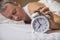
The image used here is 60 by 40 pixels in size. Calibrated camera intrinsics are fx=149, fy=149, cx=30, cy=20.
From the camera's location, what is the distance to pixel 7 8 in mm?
1531

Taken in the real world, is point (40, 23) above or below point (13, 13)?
below

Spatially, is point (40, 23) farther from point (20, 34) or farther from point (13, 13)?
point (13, 13)

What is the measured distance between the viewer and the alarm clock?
1089 millimetres

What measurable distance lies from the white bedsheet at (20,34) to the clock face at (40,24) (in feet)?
0.14

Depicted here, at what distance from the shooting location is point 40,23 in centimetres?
112

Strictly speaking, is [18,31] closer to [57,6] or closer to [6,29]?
[6,29]

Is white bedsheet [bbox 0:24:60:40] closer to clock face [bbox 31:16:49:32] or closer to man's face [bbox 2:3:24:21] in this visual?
clock face [bbox 31:16:49:32]

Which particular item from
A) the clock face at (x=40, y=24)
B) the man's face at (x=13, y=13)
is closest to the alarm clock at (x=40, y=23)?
the clock face at (x=40, y=24)

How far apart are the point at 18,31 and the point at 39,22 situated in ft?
0.59

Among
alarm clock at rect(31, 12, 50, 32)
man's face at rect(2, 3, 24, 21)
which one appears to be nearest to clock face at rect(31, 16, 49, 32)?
alarm clock at rect(31, 12, 50, 32)

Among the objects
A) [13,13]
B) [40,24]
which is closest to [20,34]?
[40,24]

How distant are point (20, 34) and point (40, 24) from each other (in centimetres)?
17

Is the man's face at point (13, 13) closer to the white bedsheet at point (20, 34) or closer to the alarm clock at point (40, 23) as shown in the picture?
the white bedsheet at point (20, 34)

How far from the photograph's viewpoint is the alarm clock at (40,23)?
1.09m
